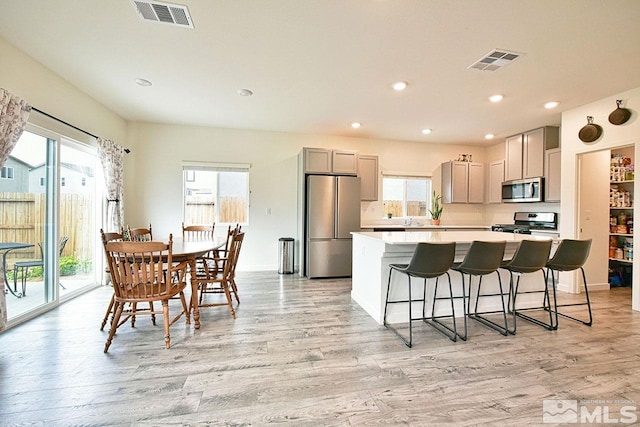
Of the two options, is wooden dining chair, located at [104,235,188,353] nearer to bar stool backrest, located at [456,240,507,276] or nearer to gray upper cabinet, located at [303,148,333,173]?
bar stool backrest, located at [456,240,507,276]

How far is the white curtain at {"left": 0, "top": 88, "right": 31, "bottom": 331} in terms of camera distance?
2324 millimetres

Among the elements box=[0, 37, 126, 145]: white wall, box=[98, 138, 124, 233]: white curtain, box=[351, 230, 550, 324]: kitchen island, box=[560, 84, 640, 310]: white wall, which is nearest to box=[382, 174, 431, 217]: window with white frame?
box=[560, 84, 640, 310]: white wall

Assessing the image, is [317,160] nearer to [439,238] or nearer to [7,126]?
[439,238]

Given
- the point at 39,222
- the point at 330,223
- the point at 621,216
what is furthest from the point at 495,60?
the point at 39,222

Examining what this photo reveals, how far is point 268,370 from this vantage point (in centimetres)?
202

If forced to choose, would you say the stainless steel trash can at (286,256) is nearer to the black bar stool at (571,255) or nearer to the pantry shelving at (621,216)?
the black bar stool at (571,255)

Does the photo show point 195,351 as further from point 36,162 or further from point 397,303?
point 36,162

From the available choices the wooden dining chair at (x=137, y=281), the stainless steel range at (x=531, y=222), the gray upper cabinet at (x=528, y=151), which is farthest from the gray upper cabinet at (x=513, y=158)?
the wooden dining chair at (x=137, y=281)

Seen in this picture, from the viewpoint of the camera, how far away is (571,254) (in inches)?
110

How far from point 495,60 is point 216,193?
4563mm

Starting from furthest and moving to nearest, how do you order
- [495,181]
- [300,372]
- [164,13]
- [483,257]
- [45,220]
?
[495,181] → [45,220] → [483,257] → [164,13] → [300,372]

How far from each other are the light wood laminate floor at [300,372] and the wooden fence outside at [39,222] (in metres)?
0.88

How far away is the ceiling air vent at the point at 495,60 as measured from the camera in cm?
258

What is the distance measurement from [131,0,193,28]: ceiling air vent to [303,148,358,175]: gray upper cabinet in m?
2.84
